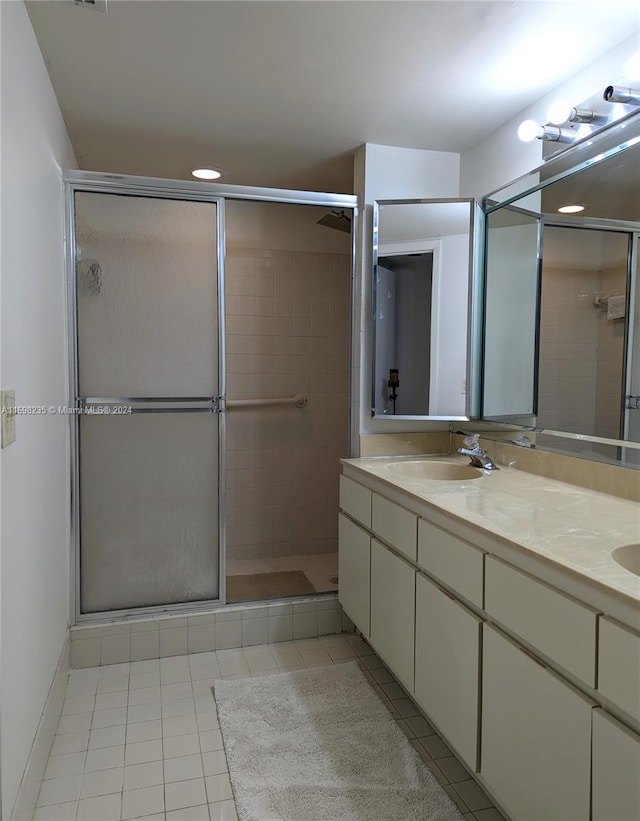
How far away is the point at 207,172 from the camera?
2920 mm

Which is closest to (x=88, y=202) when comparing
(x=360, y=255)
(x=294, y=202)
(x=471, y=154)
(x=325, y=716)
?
(x=294, y=202)

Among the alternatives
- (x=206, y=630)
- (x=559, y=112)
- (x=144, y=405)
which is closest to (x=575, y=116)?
(x=559, y=112)

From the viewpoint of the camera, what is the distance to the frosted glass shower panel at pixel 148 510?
249 centimetres

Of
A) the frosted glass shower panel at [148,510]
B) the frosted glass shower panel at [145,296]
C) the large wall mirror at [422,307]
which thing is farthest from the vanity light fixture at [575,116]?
the frosted glass shower panel at [148,510]

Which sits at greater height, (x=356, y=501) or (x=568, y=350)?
(x=568, y=350)

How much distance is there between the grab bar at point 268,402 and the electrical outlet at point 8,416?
6.75 feet

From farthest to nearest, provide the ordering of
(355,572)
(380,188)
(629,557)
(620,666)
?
1. (380,188)
2. (355,572)
3. (629,557)
4. (620,666)

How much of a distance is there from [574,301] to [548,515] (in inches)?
31.9

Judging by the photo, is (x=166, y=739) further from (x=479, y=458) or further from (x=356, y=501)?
(x=479, y=458)

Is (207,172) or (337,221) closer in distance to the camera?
(207,172)

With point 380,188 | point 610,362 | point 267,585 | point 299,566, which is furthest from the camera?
point 299,566

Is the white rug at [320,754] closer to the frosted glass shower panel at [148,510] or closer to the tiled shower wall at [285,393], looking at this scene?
the frosted glass shower panel at [148,510]

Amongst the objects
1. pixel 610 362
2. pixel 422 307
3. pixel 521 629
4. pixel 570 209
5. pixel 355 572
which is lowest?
pixel 355 572

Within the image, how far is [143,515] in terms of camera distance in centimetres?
255
